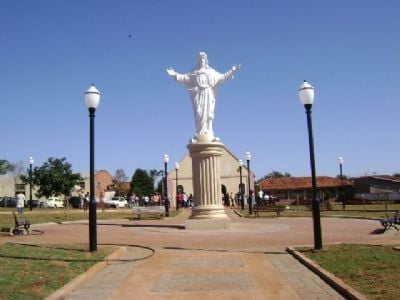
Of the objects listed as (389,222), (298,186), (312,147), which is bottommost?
(389,222)

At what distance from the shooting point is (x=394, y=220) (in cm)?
1602

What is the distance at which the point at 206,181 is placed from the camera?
18.9 m

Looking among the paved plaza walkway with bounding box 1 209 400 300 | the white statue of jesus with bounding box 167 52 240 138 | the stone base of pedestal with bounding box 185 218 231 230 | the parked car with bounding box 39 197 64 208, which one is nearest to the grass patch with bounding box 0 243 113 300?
the paved plaza walkway with bounding box 1 209 400 300

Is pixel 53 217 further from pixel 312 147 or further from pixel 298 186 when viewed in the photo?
pixel 298 186

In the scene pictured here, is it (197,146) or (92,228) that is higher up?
(197,146)

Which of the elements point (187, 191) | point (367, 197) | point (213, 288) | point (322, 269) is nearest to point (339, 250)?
point (322, 269)

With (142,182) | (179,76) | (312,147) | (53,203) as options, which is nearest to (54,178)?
(53,203)

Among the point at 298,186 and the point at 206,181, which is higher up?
the point at 298,186

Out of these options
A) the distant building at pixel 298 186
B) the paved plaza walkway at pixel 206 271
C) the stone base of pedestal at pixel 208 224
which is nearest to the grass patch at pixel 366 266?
the paved plaza walkway at pixel 206 271

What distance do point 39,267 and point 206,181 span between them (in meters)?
9.91

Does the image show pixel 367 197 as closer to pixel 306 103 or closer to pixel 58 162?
pixel 58 162

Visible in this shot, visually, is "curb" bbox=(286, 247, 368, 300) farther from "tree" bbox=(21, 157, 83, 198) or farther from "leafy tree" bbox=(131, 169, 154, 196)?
"leafy tree" bbox=(131, 169, 154, 196)

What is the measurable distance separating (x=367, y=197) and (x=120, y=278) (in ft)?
151

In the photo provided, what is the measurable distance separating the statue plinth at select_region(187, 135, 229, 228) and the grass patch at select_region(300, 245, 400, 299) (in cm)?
722
